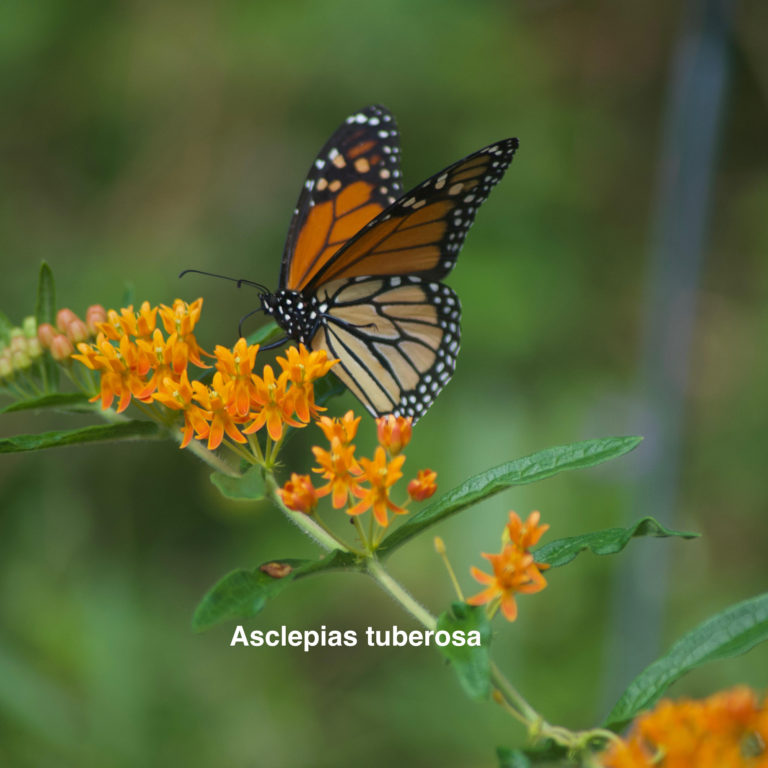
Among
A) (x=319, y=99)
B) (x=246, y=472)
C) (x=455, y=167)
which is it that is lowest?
(x=246, y=472)

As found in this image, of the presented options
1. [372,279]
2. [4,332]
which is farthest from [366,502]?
[372,279]

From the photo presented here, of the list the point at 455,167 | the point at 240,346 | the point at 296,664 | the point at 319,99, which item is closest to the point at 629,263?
the point at 319,99

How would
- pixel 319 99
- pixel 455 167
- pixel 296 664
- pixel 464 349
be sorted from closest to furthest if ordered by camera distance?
1. pixel 455 167
2. pixel 296 664
3. pixel 464 349
4. pixel 319 99

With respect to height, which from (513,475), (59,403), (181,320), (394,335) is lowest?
(513,475)

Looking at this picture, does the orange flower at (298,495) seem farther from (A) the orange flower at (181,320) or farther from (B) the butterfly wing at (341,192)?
(B) the butterfly wing at (341,192)

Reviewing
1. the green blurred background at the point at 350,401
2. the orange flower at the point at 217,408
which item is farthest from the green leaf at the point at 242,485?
the green blurred background at the point at 350,401

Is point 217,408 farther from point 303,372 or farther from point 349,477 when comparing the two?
point 349,477

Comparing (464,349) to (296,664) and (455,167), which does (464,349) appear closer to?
(296,664)
